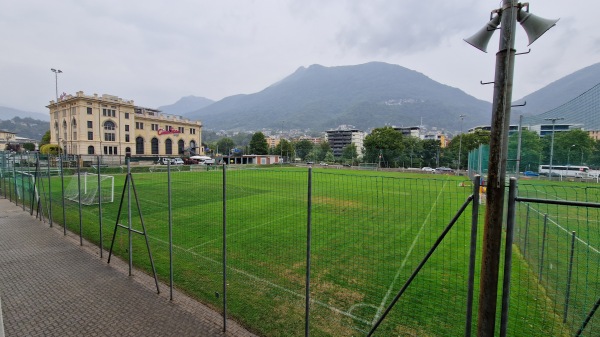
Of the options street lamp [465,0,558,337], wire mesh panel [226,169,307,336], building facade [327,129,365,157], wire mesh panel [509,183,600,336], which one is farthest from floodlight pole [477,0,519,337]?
building facade [327,129,365,157]

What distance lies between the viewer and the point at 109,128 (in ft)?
197

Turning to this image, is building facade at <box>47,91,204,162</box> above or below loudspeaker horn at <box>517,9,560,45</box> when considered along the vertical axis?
above

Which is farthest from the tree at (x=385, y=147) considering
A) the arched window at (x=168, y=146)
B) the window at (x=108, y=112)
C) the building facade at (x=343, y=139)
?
the building facade at (x=343, y=139)

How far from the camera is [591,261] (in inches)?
277

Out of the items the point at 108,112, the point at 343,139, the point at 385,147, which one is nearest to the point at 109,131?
the point at 108,112

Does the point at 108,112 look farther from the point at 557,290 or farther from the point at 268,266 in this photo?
the point at 557,290

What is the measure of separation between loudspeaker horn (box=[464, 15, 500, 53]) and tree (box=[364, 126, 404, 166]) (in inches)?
2298

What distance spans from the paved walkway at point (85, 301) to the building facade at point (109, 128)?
48.4 m

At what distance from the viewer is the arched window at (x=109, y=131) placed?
195 ft

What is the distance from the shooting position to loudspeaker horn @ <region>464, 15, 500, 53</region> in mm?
2604

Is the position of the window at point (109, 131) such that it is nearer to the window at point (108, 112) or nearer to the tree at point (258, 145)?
the window at point (108, 112)

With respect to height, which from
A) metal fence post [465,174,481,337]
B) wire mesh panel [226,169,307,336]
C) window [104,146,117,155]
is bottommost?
wire mesh panel [226,169,307,336]

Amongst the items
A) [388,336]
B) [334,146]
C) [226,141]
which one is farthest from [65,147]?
[334,146]

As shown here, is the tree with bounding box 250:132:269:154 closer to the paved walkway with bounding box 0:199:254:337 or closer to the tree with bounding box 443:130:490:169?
the tree with bounding box 443:130:490:169
